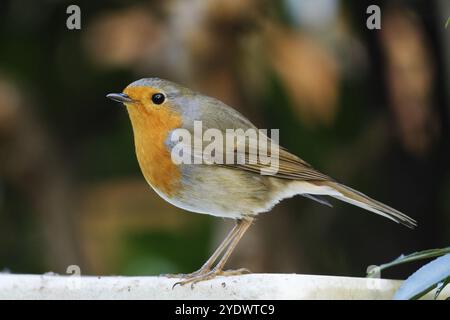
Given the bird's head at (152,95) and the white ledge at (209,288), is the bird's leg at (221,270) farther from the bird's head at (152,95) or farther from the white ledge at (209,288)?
the bird's head at (152,95)

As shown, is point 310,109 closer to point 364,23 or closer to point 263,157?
point 364,23

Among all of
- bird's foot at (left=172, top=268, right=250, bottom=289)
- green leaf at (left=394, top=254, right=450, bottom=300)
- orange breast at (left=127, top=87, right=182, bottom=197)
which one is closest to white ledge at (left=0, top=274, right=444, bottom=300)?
bird's foot at (left=172, top=268, right=250, bottom=289)

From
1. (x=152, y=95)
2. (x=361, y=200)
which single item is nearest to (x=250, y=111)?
(x=361, y=200)

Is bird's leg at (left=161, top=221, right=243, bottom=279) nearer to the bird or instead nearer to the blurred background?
the bird

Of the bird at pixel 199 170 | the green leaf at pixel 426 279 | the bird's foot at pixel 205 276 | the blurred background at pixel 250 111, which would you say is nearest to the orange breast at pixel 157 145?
the bird at pixel 199 170

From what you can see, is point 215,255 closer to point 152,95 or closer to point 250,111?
point 152,95

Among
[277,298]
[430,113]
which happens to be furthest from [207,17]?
[277,298]
